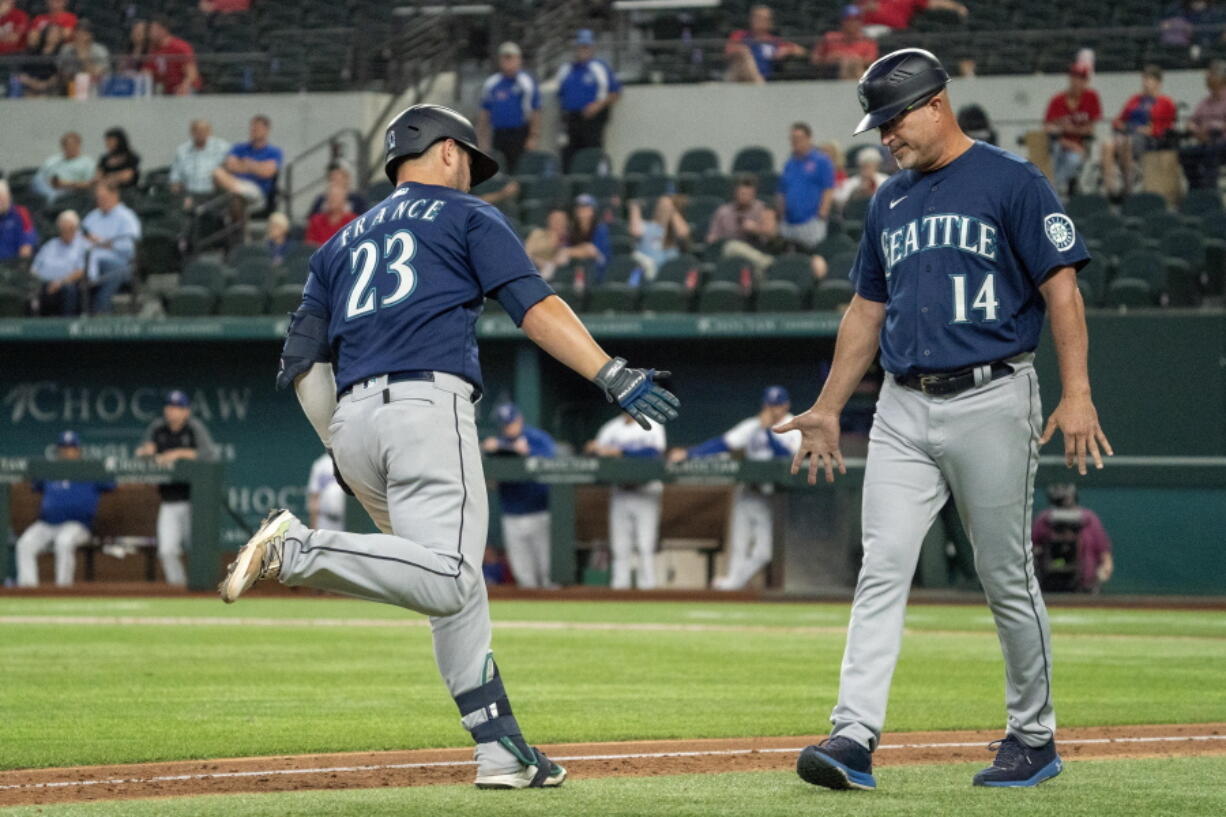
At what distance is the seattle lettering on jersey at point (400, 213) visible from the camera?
5.05 m

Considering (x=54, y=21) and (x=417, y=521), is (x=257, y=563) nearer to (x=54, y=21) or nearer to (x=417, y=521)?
(x=417, y=521)

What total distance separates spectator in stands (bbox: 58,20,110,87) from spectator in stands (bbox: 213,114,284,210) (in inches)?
146

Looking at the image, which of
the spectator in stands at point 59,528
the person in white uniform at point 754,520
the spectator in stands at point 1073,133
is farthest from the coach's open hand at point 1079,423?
→ the spectator in stands at point 1073,133

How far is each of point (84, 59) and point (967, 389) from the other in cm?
1975

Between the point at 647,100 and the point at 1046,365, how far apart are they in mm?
6953

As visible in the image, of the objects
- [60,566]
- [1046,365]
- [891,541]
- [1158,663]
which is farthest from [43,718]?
[1046,365]

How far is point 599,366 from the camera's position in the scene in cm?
479

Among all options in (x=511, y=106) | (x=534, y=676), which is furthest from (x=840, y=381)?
(x=511, y=106)

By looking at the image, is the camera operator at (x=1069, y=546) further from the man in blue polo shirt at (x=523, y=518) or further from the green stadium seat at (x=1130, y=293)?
the man in blue polo shirt at (x=523, y=518)

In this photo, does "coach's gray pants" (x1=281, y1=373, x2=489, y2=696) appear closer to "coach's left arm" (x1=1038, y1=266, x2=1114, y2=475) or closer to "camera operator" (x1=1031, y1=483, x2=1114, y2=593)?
"coach's left arm" (x1=1038, y1=266, x2=1114, y2=475)

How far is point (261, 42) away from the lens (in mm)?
23344

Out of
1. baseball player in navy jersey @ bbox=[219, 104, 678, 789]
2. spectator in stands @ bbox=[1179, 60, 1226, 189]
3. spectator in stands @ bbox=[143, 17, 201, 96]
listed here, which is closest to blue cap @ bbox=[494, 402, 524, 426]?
spectator in stands @ bbox=[1179, 60, 1226, 189]

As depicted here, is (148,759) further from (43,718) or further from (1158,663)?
(1158,663)

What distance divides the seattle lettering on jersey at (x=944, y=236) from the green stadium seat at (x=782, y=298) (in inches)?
470
